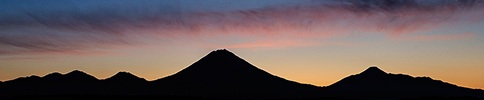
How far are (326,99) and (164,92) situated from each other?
7783 cm

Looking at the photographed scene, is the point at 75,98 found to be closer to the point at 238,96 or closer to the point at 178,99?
the point at 178,99

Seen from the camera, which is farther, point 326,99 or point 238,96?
point 238,96

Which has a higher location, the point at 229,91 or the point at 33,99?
the point at 229,91

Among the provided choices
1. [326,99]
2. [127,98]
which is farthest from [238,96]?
[127,98]

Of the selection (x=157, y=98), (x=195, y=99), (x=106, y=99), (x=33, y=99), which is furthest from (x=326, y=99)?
(x=33, y=99)

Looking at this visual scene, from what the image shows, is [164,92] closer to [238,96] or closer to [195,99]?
[238,96]

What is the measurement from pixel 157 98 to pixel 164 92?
66.4 m

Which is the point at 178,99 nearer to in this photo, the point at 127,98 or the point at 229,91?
the point at 127,98

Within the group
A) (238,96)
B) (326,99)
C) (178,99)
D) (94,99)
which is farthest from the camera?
(238,96)

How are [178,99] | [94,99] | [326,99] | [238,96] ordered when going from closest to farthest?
[94,99], [178,99], [326,99], [238,96]

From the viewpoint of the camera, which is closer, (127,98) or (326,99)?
(127,98)

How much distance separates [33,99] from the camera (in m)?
124

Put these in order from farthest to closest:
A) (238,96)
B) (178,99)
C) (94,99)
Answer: (238,96), (178,99), (94,99)

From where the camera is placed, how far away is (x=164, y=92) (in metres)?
200
